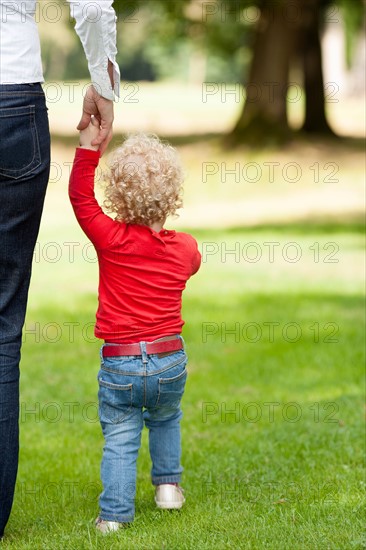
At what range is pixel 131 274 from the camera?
3.59 metres

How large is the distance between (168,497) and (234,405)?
193 cm

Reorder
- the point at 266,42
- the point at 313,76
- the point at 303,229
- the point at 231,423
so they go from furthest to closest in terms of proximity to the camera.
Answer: the point at 313,76
the point at 266,42
the point at 303,229
the point at 231,423

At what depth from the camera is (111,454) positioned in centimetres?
360

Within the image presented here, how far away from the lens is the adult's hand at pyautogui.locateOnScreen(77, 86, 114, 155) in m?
3.37

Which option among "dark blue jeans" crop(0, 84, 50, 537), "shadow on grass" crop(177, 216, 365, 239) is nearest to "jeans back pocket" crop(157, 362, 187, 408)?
"dark blue jeans" crop(0, 84, 50, 537)

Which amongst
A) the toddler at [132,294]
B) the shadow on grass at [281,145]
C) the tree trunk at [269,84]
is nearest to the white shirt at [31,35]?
the toddler at [132,294]

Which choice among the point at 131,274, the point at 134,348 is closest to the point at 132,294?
the point at 131,274

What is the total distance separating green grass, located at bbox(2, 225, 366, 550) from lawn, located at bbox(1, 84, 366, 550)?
0.01 m

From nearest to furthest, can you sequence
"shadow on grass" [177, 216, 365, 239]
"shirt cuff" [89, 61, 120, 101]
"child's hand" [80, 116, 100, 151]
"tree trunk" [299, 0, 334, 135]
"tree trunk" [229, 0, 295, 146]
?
"shirt cuff" [89, 61, 120, 101], "child's hand" [80, 116, 100, 151], "shadow on grass" [177, 216, 365, 239], "tree trunk" [229, 0, 295, 146], "tree trunk" [299, 0, 334, 135]

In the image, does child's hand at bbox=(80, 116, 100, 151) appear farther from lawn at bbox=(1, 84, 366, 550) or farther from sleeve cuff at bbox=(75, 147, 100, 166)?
lawn at bbox=(1, 84, 366, 550)

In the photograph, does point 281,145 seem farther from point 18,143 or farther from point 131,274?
point 18,143

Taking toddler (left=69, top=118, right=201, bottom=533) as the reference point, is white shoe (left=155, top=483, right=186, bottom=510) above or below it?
below

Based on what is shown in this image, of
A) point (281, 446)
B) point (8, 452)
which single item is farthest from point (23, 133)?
point (281, 446)

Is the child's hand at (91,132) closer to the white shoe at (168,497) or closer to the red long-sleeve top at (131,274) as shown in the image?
the red long-sleeve top at (131,274)
